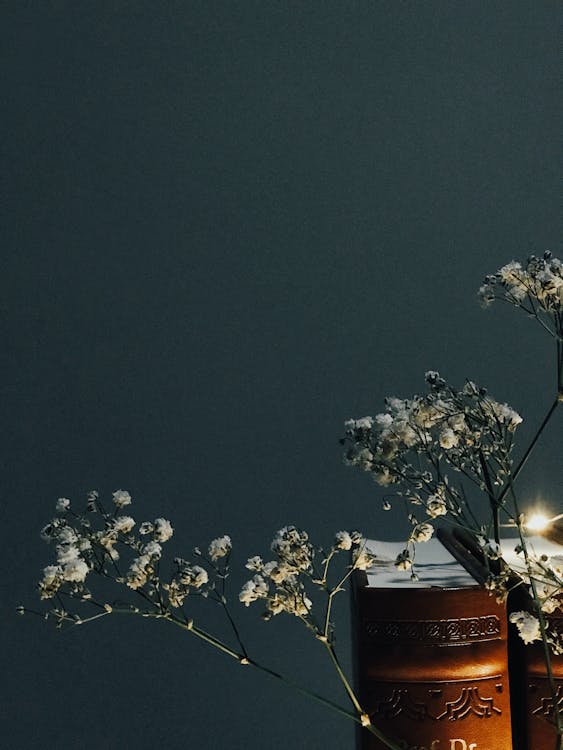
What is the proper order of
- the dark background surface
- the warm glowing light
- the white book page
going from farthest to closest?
the dark background surface, the warm glowing light, the white book page

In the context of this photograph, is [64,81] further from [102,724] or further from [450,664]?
[450,664]

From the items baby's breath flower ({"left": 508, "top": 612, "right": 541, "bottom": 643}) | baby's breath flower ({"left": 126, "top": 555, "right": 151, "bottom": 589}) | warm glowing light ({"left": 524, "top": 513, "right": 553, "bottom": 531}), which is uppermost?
warm glowing light ({"left": 524, "top": 513, "right": 553, "bottom": 531})

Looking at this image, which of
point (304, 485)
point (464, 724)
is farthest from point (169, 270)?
point (464, 724)

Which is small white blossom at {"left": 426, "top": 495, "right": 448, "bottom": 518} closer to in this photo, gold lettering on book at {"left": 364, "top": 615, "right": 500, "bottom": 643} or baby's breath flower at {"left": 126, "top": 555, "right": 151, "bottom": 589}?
gold lettering on book at {"left": 364, "top": 615, "right": 500, "bottom": 643}

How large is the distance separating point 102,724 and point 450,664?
1025mm

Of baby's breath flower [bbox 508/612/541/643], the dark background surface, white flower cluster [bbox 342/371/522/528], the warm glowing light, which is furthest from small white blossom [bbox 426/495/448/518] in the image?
the dark background surface

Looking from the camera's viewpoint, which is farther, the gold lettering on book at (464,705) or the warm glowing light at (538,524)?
the warm glowing light at (538,524)

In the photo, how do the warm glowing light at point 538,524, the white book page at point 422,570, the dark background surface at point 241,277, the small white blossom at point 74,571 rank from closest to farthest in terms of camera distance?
the small white blossom at point 74,571, the white book page at point 422,570, the warm glowing light at point 538,524, the dark background surface at point 241,277

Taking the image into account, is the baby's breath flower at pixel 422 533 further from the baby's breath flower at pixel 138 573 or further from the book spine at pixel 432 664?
the baby's breath flower at pixel 138 573

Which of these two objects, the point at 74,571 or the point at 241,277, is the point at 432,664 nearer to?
the point at 74,571

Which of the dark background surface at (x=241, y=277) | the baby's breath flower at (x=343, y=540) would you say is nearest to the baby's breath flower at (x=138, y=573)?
the baby's breath flower at (x=343, y=540)

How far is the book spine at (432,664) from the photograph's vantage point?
0.85 m

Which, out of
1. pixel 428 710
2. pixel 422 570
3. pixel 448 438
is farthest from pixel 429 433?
pixel 428 710

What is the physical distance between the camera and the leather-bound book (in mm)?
852
